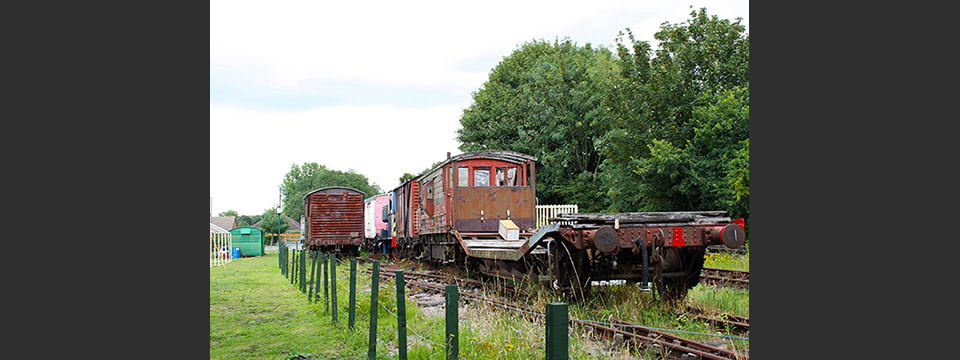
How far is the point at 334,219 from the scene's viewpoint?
26781 mm

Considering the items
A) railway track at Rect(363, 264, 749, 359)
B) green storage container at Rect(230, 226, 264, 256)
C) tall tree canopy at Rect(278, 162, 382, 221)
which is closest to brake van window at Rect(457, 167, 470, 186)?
railway track at Rect(363, 264, 749, 359)

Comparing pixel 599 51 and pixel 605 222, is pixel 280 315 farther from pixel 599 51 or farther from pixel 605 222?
pixel 599 51

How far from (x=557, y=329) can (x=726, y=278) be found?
9.45 m

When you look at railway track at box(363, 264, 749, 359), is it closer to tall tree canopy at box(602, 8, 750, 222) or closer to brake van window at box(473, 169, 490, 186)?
brake van window at box(473, 169, 490, 186)

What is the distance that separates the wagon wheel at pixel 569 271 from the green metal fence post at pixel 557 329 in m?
5.20

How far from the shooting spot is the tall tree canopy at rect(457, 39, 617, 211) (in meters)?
32.0

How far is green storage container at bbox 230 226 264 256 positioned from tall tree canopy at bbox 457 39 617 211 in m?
14.0

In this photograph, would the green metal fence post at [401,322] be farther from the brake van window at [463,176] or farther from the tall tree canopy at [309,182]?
the tall tree canopy at [309,182]

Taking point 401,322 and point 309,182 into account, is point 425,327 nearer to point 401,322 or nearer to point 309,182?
point 401,322

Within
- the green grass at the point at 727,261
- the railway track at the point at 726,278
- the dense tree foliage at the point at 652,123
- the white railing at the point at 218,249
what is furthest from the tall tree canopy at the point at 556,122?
the railway track at the point at 726,278

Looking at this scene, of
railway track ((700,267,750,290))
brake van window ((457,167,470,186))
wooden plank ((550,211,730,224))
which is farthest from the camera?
brake van window ((457,167,470,186))

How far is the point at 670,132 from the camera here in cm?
2152

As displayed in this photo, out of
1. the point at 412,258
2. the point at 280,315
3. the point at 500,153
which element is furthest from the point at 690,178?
the point at 280,315

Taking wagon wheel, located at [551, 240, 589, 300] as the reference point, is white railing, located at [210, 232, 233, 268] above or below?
below
